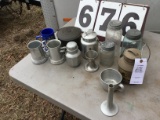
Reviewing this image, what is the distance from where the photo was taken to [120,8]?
0.94 meters

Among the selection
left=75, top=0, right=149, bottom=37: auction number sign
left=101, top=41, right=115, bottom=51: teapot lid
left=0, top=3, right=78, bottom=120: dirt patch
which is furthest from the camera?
left=0, top=3, right=78, bottom=120: dirt patch

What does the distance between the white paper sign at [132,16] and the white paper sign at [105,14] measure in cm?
3

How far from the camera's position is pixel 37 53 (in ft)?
2.93

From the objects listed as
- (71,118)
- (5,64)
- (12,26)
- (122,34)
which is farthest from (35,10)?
(122,34)

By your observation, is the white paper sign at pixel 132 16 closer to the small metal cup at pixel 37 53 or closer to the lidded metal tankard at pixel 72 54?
the lidded metal tankard at pixel 72 54

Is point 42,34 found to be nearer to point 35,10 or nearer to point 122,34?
point 122,34

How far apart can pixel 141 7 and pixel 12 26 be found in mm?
2042

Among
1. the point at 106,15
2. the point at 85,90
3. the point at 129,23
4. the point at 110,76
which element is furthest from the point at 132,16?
the point at 85,90

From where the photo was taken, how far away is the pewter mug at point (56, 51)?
2.82 ft

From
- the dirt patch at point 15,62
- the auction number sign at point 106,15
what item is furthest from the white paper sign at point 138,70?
the dirt patch at point 15,62

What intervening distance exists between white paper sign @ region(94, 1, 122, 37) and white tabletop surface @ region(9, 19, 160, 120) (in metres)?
0.21

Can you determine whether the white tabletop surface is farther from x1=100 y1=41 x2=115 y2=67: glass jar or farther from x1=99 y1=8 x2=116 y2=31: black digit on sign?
x1=99 y1=8 x2=116 y2=31: black digit on sign

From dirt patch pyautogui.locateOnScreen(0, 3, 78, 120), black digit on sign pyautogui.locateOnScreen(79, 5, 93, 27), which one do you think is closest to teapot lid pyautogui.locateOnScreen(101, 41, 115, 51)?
black digit on sign pyautogui.locateOnScreen(79, 5, 93, 27)

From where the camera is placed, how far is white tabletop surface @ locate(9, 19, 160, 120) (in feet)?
2.27
